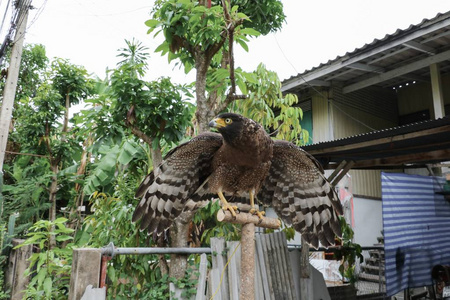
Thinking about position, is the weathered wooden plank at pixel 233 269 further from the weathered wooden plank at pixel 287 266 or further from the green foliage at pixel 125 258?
the weathered wooden plank at pixel 287 266

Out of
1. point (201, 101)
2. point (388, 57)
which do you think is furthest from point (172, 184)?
point (388, 57)

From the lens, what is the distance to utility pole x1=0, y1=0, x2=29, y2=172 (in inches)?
259

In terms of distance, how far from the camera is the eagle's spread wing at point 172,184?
8.97 feet

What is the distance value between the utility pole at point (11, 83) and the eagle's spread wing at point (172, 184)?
480 centimetres

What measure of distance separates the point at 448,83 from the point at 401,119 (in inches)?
61.1

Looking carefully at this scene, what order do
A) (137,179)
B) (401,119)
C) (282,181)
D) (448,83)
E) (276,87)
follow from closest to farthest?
(282,181) < (137,179) < (276,87) < (448,83) < (401,119)

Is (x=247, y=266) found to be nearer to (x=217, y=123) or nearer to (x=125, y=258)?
(x=217, y=123)

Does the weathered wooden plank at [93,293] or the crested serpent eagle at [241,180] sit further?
the crested serpent eagle at [241,180]

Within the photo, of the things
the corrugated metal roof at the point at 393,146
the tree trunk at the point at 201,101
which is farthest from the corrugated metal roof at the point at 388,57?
the tree trunk at the point at 201,101

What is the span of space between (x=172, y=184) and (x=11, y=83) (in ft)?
18.6

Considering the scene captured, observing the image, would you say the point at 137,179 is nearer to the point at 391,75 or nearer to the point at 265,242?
the point at 265,242

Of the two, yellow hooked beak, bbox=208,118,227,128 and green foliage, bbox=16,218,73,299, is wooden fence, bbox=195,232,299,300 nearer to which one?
yellow hooked beak, bbox=208,118,227,128

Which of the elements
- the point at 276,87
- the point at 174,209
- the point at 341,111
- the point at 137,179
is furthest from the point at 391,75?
the point at 174,209

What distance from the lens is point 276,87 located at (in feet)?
17.4
